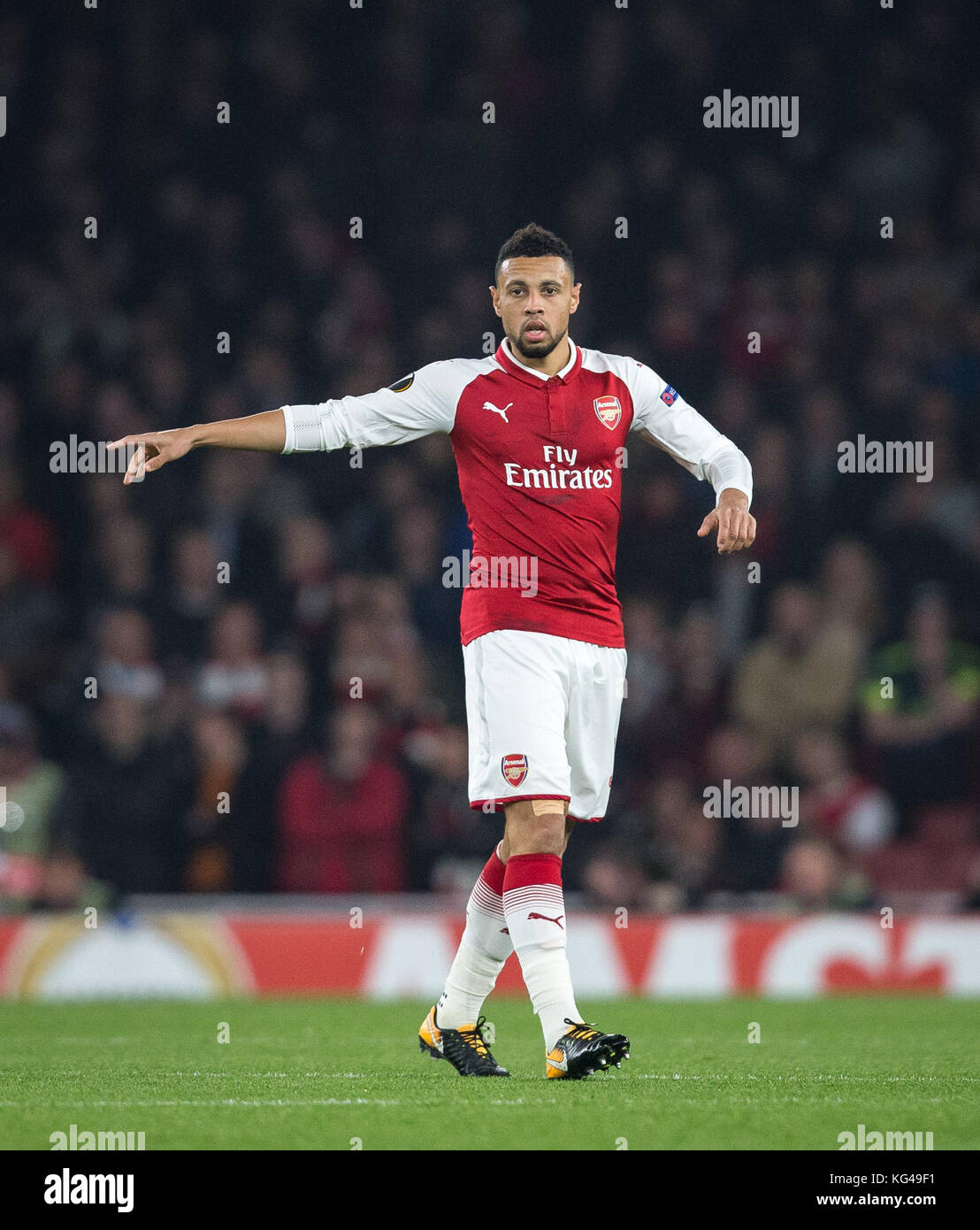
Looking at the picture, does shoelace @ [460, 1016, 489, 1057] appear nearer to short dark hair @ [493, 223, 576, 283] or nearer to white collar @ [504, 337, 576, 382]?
white collar @ [504, 337, 576, 382]

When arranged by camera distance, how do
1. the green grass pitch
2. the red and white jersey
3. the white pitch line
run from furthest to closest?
the red and white jersey → the white pitch line → the green grass pitch

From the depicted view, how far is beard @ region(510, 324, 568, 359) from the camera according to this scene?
581 centimetres

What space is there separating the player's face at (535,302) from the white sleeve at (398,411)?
219 millimetres

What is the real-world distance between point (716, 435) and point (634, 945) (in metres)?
4.81

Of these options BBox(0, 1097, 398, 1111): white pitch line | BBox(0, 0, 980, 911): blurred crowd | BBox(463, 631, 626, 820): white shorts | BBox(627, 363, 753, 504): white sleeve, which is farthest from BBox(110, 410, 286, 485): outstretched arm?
BBox(0, 0, 980, 911): blurred crowd

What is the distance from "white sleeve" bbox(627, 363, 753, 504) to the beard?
1.03ft

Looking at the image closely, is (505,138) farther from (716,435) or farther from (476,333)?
(716,435)

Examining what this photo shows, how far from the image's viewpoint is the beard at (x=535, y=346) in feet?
19.1

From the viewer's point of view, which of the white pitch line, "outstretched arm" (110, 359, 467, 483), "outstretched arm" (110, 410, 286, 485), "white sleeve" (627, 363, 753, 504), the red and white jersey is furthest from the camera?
"white sleeve" (627, 363, 753, 504)

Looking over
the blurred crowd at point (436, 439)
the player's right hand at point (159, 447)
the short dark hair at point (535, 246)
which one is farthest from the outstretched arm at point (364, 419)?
the blurred crowd at point (436, 439)

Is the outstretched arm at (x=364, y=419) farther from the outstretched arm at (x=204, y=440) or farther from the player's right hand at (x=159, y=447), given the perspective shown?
the player's right hand at (x=159, y=447)

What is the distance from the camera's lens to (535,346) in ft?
19.1

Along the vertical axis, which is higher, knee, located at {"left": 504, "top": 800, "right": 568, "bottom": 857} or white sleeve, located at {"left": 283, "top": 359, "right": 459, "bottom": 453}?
white sleeve, located at {"left": 283, "top": 359, "right": 459, "bottom": 453}

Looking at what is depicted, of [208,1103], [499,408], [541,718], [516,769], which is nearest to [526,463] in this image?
[499,408]
